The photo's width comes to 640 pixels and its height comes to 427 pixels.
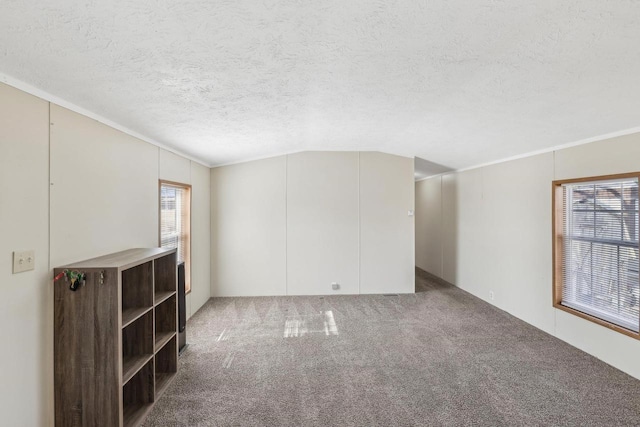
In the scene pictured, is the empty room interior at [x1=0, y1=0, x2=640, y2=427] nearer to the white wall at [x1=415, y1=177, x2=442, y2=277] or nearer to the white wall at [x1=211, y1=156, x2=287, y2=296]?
the white wall at [x1=211, y1=156, x2=287, y2=296]

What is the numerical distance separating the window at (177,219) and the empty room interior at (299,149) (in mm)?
51

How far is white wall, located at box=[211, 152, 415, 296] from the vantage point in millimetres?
5320

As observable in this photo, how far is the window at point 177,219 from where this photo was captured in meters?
3.76

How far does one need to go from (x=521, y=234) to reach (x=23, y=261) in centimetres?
516

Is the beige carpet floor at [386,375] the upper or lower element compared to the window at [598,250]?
lower

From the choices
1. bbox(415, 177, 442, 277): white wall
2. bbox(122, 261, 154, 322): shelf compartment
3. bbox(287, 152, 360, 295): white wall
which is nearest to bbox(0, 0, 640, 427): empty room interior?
bbox(122, 261, 154, 322): shelf compartment

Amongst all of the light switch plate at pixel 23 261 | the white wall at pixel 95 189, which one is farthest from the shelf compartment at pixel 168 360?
the light switch plate at pixel 23 261

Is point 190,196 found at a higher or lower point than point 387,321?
higher

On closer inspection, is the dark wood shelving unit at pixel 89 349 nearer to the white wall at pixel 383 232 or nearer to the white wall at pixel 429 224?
the white wall at pixel 383 232

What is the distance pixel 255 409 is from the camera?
2.34 m

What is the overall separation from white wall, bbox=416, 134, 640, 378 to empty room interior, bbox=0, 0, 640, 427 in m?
0.03

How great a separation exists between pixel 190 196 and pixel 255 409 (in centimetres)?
309

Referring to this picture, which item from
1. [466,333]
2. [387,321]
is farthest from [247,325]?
[466,333]

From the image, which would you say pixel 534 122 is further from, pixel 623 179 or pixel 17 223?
pixel 17 223
